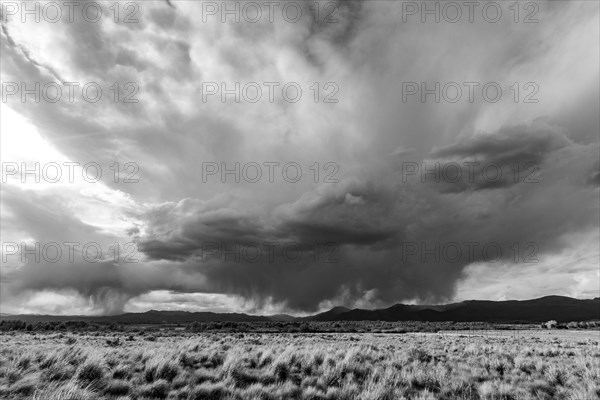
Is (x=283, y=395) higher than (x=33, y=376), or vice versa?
(x=33, y=376)

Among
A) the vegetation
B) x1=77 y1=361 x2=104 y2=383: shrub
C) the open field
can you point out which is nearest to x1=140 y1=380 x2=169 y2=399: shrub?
the open field

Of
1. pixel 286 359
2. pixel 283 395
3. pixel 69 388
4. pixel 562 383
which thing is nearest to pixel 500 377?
pixel 562 383

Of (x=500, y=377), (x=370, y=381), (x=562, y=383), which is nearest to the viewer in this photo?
(x=370, y=381)

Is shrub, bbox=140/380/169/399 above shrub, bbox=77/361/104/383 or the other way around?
the other way around

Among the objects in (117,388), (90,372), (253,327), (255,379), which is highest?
(90,372)

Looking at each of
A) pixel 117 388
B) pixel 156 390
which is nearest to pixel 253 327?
pixel 156 390

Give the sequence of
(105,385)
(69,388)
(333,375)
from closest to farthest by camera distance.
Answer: (69,388), (105,385), (333,375)

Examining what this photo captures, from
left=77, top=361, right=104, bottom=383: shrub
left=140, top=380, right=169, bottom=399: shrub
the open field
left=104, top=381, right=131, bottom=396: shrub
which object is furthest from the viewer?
left=77, top=361, right=104, bottom=383: shrub

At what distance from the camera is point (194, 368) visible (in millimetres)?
14172

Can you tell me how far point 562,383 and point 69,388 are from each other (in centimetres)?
1726

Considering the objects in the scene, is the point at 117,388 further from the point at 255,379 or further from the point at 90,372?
the point at 255,379

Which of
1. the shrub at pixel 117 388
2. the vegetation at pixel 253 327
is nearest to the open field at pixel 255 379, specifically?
the shrub at pixel 117 388

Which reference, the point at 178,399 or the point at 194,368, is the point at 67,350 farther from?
the point at 178,399

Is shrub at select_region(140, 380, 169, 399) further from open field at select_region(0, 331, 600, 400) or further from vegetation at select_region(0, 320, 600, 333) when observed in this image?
vegetation at select_region(0, 320, 600, 333)
